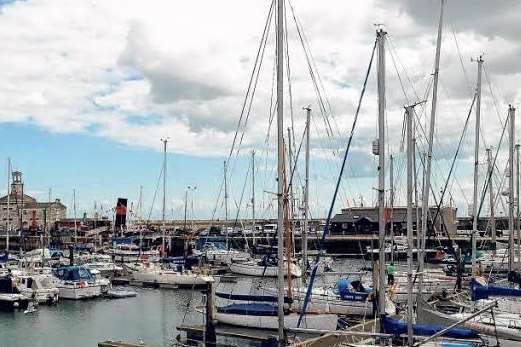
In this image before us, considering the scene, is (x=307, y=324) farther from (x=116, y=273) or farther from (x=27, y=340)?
(x=116, y=273)

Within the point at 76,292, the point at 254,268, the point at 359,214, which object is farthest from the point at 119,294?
the point at 359,214

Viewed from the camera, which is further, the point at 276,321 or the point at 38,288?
the point at 38,288

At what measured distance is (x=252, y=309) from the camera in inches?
1553

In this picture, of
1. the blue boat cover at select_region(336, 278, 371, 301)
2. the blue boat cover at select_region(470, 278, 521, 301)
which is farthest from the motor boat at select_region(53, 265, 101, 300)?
the blue boat cover at select_region(470, 278, 521, 301)

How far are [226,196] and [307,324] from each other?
58131 millimetres

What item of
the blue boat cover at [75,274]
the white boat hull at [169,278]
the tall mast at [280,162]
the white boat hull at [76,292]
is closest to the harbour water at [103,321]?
the white boat hull at [76,292]

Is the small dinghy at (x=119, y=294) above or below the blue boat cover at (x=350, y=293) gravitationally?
below

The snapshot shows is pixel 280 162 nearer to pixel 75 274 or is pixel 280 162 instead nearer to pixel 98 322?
pixel 98 322

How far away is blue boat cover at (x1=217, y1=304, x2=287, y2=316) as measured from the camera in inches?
1535

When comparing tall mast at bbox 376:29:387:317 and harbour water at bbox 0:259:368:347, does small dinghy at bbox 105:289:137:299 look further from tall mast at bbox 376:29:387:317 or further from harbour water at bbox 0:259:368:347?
tall mast at bbox 376:29:387:317

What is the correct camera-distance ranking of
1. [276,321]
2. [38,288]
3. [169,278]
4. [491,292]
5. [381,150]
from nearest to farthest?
[381,150] < [491,292] < [276,321] < [38,288] < [169,278]

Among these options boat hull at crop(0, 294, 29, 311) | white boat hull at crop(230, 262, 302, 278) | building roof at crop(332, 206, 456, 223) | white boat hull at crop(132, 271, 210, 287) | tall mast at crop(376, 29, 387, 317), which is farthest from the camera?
building roof at crop(332, 206, 456, 223)

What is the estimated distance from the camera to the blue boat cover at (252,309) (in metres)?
39.0

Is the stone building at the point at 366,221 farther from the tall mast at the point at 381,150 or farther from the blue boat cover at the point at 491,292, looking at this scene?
the tall mast at the point at 381,150
